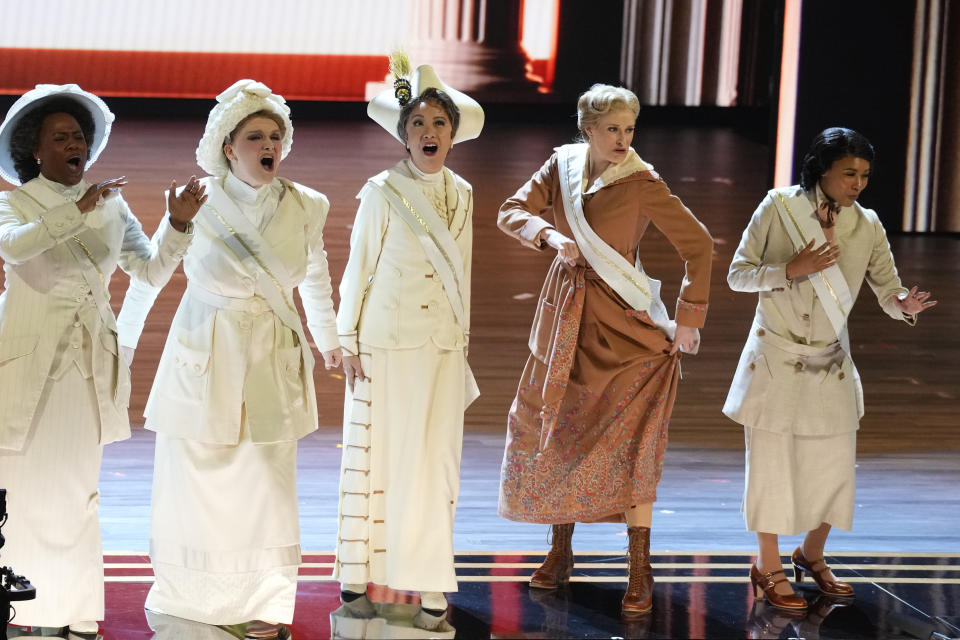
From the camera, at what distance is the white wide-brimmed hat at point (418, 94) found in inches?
156

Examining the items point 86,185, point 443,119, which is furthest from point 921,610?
point 86,185

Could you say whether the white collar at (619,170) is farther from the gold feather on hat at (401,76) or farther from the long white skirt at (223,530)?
the long white skirt at (223,530)

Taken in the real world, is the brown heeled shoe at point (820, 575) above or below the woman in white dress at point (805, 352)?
below

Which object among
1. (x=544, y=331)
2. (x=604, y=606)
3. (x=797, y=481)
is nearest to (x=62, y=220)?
(x=544, y=331)

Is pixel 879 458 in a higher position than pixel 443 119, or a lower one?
lower

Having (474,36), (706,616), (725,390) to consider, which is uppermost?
(474,36)

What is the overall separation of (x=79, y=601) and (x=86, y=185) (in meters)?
1.15

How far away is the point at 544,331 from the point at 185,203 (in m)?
1.25

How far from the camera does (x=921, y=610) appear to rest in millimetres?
4270

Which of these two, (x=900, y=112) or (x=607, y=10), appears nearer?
(x=900, y=112)

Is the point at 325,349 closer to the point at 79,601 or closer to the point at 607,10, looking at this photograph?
the point at 79,601

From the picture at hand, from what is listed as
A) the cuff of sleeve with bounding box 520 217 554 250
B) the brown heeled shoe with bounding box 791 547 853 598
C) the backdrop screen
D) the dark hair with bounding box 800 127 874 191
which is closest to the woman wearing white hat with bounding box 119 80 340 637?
the cuff of sleeve with bounding box 520 217 554 250

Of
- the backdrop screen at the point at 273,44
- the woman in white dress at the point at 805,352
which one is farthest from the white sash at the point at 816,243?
the backdrop screen at the point at 273,44

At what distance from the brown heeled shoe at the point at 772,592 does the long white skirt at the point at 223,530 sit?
1.49 meters
